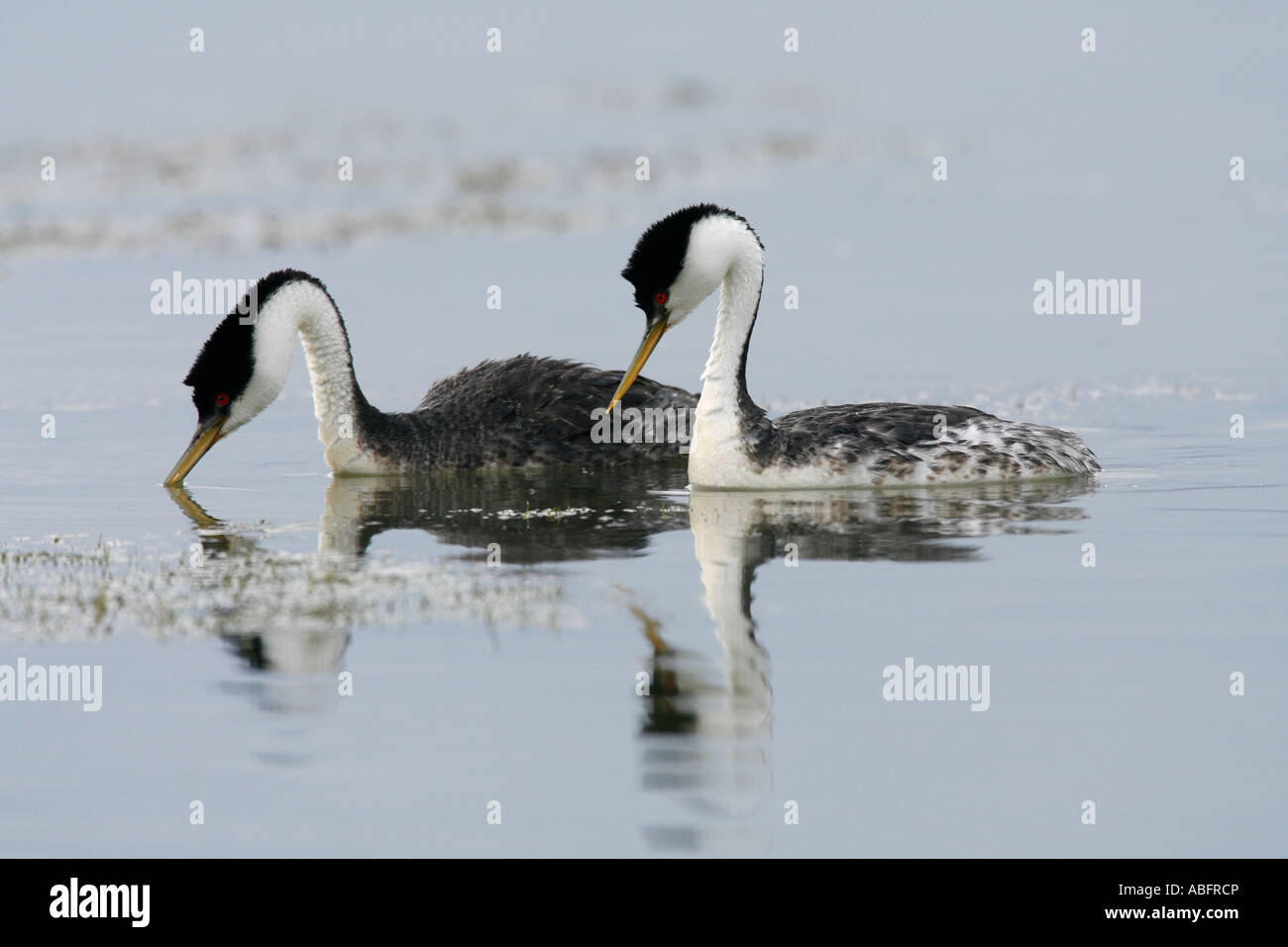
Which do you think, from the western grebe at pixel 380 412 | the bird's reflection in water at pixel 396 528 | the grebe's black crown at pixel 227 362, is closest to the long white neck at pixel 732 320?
→ the bird's reflection in water at pixel 396 528

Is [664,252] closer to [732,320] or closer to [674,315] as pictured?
[674,315]

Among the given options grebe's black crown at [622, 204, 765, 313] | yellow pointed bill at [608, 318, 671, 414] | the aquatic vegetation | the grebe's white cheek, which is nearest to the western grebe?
yellow pointed bill at [608, 318, 671, 414]

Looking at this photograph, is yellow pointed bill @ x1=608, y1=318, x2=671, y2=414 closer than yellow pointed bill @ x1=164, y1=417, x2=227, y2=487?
Yes

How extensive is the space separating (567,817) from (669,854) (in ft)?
1.69

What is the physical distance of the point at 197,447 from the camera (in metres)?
14.9

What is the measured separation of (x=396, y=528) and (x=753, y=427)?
2602 mm

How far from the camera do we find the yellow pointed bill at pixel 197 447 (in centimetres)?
1481

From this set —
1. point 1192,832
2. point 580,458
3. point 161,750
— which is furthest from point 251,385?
point 1192,832

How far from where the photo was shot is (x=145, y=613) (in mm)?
10531

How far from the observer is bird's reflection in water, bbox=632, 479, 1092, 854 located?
7602 millimetres

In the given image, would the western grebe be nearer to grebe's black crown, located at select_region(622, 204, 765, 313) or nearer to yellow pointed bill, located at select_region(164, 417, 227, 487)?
yellow pointed bill, located at select_region(164, 417, 227, 487)

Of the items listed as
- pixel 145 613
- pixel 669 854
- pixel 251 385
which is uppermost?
pixel 251 385

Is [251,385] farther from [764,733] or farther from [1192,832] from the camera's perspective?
[1192,832]

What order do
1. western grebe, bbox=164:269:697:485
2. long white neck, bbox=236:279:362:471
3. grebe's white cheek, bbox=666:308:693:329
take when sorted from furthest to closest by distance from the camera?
long white neck, bbox=236:279:362:471, western grebe, bbox=164:269:697:485, grebe's white cheek, bbox=666:308:693:329
